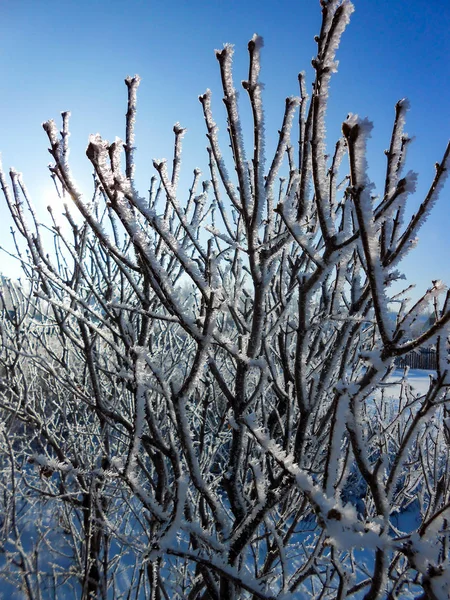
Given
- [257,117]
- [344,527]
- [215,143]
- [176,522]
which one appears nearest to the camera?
[344,527]

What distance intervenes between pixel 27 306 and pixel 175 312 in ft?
8.27

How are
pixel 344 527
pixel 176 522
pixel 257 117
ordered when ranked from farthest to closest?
pixel 257 117
pixel 176 522
pixel 344 527

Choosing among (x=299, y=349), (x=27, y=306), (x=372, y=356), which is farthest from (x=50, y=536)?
(x=372, y=356)

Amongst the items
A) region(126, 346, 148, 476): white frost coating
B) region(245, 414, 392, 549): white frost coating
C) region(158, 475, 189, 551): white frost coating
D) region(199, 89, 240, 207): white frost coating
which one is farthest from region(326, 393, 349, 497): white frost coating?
region(199, 89, 240, 207): white frost coating

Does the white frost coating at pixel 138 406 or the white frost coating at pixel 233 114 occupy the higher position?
the white frost coating at pixel 233 114

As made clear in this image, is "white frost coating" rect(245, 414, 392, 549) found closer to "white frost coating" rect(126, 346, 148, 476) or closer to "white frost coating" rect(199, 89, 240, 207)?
"white frost coating" rect(126, 346, 148, 476)

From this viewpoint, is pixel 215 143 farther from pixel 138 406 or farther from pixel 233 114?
pixel 138 406

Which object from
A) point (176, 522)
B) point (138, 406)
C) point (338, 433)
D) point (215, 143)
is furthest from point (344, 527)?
point (215, 143)

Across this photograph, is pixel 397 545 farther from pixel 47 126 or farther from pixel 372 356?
pixel 47 126

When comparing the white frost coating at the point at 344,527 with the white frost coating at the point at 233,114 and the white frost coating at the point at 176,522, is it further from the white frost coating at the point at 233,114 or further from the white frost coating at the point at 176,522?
the white frost coating at the point at 233,114

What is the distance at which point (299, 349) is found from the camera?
1.44 meters

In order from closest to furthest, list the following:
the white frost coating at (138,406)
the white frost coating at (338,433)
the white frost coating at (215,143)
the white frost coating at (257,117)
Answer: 1. the white frost coating at (338,433)
2. the white frost coating at (138,406)
3. the white frost coating at (257,117)
4. the white frost coating at (215,143)

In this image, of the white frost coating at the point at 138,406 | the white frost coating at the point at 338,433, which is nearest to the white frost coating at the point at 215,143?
the white frost coating at the point at 138,406

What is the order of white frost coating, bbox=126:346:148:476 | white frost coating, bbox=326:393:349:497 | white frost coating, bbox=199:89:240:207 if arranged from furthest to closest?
white frost coating, bbox=199:89:240:207 → white frost coating, bbox=126:346:148:476 → white frost coating, bbox=326:393:349:497
